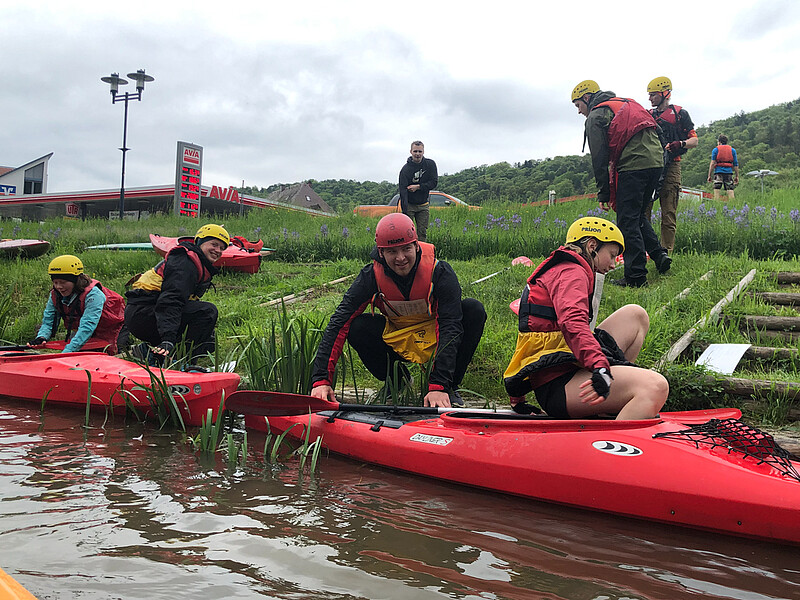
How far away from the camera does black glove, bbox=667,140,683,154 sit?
6609 millimetres

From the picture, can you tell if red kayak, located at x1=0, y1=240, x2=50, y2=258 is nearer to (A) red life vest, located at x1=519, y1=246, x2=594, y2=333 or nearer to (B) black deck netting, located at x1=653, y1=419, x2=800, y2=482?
(A) red life vest, located at x1=519, y1=246, x2=594, y2=333

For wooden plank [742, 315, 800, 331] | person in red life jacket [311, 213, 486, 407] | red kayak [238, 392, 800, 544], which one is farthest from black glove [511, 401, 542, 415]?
wooden plank [742, 315, 800, 331]

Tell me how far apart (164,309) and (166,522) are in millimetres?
2714

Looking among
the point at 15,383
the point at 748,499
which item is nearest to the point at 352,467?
the point at 748,499

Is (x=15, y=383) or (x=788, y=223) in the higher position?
(x=788, y=223)

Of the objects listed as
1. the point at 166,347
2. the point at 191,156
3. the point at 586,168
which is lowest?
the point at 166,347

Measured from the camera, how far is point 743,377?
12.4 feet

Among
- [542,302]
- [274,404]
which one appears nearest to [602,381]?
[542,302]

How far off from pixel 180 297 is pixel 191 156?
14460mm

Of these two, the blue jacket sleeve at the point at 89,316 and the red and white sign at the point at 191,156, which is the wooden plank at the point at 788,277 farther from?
the red and white sign at the point at 191,156

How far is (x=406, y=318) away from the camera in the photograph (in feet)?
13.3

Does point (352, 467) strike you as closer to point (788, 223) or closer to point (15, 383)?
point (15, 383)

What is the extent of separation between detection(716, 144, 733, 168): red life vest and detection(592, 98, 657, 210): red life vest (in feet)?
23.3

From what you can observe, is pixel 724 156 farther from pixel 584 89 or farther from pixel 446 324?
pixel 446 324
